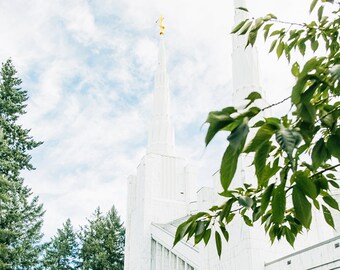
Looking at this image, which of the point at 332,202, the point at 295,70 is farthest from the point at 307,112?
the point at 295,70

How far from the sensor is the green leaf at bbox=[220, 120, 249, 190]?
979 mm

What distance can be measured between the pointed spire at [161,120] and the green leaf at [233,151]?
18.4 metres

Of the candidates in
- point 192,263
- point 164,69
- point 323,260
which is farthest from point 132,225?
point 323,260

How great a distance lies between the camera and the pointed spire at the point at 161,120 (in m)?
19.9

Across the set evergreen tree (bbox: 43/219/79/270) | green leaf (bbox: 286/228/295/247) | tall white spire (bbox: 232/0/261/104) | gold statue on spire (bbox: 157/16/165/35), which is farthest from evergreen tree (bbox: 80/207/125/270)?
green leaf (bbox: 286/228/295/247)

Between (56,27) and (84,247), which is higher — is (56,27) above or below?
above

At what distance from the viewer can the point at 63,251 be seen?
2947 cm

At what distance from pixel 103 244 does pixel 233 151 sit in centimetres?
3071

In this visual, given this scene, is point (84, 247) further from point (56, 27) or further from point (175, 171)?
point (56, 27)

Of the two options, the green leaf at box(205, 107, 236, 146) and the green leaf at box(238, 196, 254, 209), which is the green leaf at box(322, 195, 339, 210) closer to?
the green leaf at box(238, 196, 254, 209)

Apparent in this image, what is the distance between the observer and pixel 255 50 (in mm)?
13477

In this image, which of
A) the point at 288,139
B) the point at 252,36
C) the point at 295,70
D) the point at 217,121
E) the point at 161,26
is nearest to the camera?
the point at 288,139

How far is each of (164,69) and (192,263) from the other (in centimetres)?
1281

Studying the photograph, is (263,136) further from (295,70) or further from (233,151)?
(295,70)
